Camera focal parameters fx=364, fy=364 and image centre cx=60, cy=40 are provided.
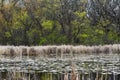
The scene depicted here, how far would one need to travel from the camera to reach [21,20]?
41344 millimetres

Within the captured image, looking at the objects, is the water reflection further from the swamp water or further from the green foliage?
the green foliage

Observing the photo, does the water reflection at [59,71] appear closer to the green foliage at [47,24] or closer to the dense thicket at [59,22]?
the dense thicket at [59,22]

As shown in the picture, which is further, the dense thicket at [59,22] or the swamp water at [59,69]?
the dense thicket at [59,22]

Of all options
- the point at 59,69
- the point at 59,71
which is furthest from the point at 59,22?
the point at 59,71

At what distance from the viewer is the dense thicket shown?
39.3m

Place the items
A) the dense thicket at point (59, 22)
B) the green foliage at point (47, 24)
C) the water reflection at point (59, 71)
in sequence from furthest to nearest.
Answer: the green foliage at point (47, 24), the dense thicket at point (59, 22), the water reflection at point (59, 71)

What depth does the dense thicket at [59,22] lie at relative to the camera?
129 ft

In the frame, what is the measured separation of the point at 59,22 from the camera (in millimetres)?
40375

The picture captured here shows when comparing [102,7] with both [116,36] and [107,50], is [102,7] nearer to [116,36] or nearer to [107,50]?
[116,36]

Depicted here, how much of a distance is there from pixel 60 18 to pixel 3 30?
6.71 metres

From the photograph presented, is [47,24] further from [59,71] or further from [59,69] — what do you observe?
[59,71]

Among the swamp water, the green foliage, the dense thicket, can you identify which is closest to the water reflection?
the swamp water

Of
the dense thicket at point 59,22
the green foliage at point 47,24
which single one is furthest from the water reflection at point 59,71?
the green foliage at point 47,24

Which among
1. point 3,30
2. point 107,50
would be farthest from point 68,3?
point 107,50
